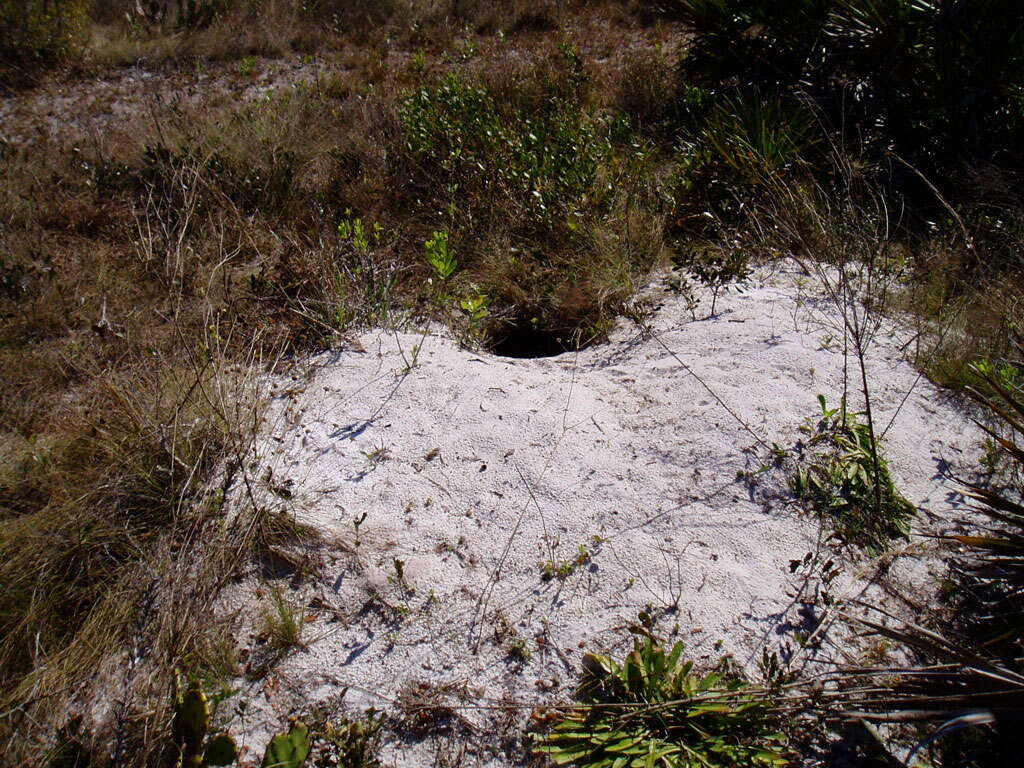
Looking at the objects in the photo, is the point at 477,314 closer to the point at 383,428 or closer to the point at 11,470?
the point at 383,428

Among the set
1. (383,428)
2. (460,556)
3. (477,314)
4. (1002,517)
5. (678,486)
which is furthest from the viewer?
(477,314)

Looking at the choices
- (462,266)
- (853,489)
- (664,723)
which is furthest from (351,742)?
(462,266)

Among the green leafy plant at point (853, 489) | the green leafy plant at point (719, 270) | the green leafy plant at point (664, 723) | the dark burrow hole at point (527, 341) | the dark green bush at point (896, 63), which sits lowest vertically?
the dark burrow hole at point (527, 341)

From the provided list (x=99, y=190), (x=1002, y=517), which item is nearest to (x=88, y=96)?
(x=99, y=190)

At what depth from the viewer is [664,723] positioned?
5.81 feet

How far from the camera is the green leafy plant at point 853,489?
2.31 metres

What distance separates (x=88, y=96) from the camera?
22.9 ft

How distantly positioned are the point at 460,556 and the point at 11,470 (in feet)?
6.64

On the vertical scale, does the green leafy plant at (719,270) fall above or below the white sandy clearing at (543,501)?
above

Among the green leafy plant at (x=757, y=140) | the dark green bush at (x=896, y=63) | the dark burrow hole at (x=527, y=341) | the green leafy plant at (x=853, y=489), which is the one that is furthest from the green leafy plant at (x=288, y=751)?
the dark green bush at (x=896, y=63)

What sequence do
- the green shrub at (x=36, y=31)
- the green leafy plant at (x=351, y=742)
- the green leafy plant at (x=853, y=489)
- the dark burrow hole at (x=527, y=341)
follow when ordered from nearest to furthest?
the green leafy plant at (x=351, y=742)
the green leafy plant at (x=853, y=489)
the dark burrow hole at (x=527, y=341)
the green shrub at (x=36, y=31)

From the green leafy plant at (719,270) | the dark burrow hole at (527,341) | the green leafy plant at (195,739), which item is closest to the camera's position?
the green leafy plant at (195,739)

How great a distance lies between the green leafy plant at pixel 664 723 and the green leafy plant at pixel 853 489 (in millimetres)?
807

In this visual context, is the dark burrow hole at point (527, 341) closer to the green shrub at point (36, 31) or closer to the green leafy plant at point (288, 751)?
the green leafy plant at point (288, 751)
